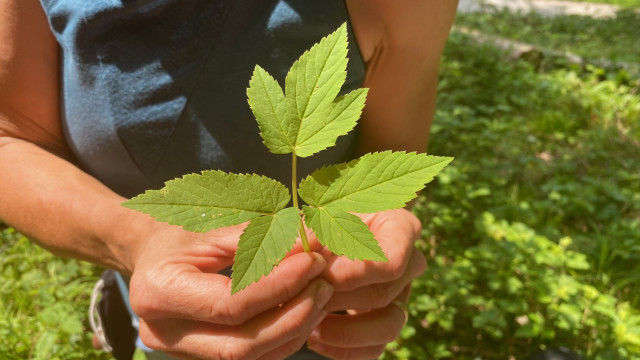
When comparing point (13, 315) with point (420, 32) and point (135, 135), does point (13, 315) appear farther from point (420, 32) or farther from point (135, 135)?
point (420, 32)

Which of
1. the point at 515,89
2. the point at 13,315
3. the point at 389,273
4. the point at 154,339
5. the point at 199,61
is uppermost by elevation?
the point at 199,61

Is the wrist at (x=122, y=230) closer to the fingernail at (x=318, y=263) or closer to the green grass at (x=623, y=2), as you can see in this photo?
the fingernail at (x=318, y=263)

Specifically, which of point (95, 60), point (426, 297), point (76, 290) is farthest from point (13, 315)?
point (426, 297)

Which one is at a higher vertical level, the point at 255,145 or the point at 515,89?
the point at 255,145

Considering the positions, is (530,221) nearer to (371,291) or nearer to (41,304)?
(371,291)

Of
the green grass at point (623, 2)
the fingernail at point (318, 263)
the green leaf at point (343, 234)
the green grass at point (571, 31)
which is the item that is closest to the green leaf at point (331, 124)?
the green leaf at point (343, 234)

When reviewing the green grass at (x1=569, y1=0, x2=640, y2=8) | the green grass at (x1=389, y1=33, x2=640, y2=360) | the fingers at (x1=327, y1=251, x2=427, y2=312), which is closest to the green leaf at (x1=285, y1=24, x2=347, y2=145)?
the fingers at (x1=327, y1=251, x2=427, y2=312)

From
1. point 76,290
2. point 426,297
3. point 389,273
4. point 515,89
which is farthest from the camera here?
point 515,89
